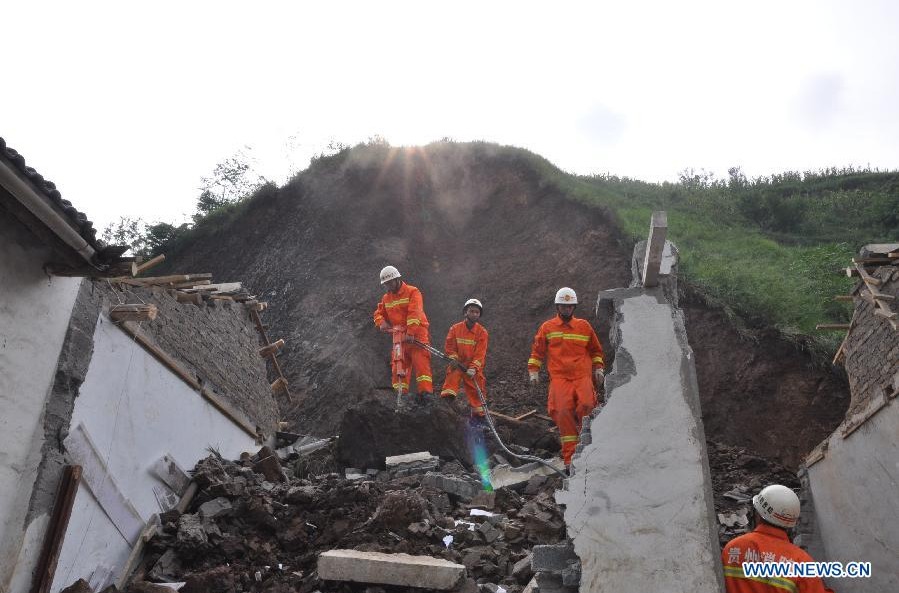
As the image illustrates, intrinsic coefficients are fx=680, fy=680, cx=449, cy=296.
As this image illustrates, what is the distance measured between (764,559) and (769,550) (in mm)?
57

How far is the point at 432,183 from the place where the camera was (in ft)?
63.7

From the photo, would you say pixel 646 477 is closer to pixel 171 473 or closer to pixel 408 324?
pixel 171 473

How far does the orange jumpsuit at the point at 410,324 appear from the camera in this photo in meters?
9.50

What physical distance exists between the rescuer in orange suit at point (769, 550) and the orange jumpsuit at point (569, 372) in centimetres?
317

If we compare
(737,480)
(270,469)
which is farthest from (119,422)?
(737,480)

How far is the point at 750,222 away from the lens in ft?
67.1

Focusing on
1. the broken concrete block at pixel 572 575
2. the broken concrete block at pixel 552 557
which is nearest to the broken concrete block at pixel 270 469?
the broken concrete block at pixel 552 557

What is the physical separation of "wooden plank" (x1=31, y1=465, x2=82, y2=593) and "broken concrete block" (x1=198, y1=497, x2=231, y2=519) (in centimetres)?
123

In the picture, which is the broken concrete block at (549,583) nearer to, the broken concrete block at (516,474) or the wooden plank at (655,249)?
the wooden plank at (655,249)

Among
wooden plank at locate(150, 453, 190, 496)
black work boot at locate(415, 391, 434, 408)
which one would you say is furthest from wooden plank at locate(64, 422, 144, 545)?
black work boot at locate(415, 391, 434, 408)

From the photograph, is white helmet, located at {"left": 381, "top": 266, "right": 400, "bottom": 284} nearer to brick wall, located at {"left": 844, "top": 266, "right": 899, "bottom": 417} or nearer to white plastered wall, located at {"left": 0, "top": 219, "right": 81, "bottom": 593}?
white plastered wall, located at {"left": 0, "top": 219, "right": 81, "bottom": 593}

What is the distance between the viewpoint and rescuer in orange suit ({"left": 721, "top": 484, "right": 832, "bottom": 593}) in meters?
3.63

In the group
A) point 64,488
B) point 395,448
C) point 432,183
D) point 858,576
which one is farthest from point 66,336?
point 432,183

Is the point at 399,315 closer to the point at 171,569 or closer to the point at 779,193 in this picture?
the point at 171,569
